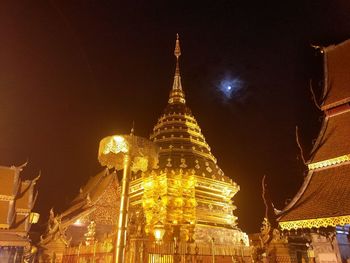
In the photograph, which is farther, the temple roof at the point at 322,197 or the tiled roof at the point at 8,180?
the tiled roof at the point at 8,180

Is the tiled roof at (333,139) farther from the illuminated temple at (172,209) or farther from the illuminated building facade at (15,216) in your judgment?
the illuminated building facade at (15,216)

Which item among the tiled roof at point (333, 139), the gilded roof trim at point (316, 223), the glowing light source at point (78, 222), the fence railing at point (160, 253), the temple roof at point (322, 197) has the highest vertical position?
the tiled roof at point (333, 139)

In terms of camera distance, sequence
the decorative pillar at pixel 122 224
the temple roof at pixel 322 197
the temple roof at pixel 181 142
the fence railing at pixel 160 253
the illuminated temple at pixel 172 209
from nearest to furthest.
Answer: the decorative pillar at pixel 122 224
the temple roof at pixel 322 197
the fence railing at pixel 160 253
the illuminated temple at pixel 172 209
the temple roof at pixel 181 142

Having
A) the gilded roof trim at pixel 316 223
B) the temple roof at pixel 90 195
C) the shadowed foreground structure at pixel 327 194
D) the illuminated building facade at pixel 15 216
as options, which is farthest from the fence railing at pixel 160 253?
the temple roof at pixel 90 195

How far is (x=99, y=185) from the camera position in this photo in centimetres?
2592

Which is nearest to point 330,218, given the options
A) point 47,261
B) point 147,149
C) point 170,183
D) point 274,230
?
point 274,230

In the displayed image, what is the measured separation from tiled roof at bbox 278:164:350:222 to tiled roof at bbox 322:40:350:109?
2.56m

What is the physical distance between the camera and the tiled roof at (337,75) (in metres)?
11.1

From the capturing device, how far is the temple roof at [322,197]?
8.84 meters

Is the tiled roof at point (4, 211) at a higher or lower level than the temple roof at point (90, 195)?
lower

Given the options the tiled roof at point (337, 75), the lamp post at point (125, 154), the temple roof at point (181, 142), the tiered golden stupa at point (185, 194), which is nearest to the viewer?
the lamp post at point (125, 154)

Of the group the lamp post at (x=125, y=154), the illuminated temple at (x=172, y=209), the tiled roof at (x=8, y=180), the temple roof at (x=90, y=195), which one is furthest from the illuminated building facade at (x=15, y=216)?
the lamp post at (x=125, y=154)

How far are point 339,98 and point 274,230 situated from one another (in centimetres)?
537

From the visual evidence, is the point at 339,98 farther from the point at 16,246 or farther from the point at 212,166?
the point at 16,246
